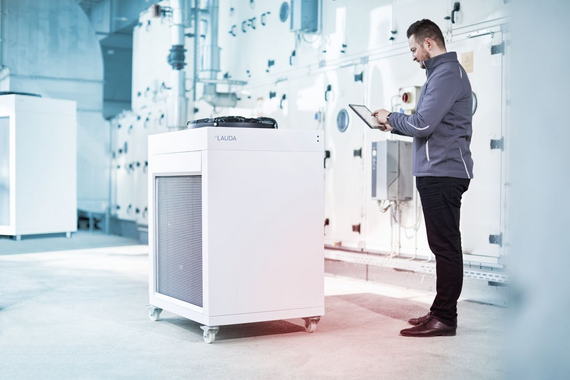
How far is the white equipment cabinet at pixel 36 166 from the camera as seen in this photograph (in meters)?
7.44

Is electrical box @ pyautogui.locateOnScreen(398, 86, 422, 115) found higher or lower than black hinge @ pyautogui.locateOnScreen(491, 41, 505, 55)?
lower

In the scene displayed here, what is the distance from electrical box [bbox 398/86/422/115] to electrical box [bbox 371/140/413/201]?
273mm

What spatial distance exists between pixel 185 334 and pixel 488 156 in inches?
95.5

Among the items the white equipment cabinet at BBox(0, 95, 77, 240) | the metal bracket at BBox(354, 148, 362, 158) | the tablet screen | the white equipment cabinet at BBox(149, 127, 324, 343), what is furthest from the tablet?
the white equipment cabinet at BBox(0, 95, 77, 240)

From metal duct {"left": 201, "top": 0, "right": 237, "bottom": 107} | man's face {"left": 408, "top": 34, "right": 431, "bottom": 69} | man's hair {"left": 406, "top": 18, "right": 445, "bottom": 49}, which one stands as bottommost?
man's face {"left": 408, "top": 34, "right": 431, "bottom": 69}

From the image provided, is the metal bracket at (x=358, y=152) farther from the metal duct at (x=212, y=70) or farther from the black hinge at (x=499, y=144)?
the metal duct at (x=212, y=70)

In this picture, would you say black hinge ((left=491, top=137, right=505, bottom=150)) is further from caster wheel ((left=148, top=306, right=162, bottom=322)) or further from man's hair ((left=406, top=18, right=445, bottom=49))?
caster wheel ((left=148, top=306, right=162, bottom=322))

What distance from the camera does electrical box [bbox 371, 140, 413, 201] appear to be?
203 inches

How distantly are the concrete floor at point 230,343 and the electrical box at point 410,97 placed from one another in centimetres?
140

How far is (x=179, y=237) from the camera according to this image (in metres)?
3.35

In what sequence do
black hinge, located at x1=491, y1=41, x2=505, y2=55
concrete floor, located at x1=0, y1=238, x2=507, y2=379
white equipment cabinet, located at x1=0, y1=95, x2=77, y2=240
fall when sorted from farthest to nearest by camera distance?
white equipment cabinet, located at x1=0, y1=95, x2=77, y2=240, black hinge, located at x1=491, y1=41, x2=505, y2=55, concrete floor, located at x1=0, y1=238, x2=507, y2=379

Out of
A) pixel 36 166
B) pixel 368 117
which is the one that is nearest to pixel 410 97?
pixel 368 117

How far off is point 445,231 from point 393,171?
6.49ft

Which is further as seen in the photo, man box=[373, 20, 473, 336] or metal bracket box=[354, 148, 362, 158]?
metal bracket box=[354, 148, 362, 158]
